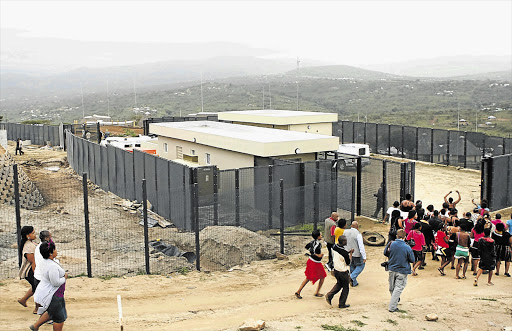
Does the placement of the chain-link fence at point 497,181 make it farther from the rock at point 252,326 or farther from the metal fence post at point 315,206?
the rock at point 252,326

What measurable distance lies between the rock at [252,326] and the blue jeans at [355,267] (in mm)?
3788

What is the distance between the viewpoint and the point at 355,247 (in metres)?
11.9

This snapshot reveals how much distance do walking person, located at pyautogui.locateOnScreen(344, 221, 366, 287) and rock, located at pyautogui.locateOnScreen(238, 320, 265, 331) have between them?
11.1 feet

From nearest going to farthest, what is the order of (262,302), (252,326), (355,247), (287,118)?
1. (252,326)
2. (262,302)
3. (355,247)
4. (287,118)

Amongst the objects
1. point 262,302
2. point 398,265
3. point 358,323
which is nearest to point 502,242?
point 398,265

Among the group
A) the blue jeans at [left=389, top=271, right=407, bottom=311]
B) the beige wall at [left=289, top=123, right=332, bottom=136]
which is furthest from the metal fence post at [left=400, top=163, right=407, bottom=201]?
the beige wall at [left=289, top=123, right=332, bottom=136]

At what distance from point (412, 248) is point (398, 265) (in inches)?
108

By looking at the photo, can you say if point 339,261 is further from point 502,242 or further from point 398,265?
point 502,242

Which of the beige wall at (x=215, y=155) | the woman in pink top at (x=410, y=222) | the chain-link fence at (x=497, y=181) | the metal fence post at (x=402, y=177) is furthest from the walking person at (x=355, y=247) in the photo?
the chain-link fence at (x=497, y=181)

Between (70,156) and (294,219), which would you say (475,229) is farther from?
(70,156)

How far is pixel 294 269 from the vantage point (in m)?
14.1

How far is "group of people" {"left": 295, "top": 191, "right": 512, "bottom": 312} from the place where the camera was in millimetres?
10664

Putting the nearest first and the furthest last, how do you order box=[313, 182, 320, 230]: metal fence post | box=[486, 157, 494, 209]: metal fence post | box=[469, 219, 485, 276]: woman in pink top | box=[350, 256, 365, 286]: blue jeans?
A: 1. box=[350, 256, 365, 286]: blue jeans
2. box=[469, 219, 485, 276]: woman in pink top
3. box=[313, 182, 320, 230]: metal fence post
4. box=[486, 157, 494, 209]: metal fence post

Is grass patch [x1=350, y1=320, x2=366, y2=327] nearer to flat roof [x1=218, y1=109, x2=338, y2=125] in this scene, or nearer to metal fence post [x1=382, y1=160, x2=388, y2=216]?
metal fence post [x1=382, y1=160, x2=388, y2=216]
